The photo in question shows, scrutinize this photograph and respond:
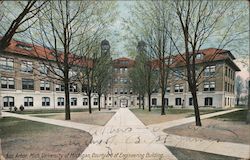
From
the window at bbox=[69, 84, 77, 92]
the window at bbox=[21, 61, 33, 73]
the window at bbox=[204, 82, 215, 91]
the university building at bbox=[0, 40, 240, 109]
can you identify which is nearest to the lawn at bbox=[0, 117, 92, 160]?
the university building at bbox=[0, 40, 240, 109]

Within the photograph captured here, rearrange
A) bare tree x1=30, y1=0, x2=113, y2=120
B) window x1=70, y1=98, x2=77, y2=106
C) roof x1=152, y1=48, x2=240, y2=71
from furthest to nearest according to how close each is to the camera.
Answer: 1. window x1=70, y1=98, x2=77, y2=106
2. roof x1=152, y1=48, x2=240, y2=71
3. bare tree x1=30, y1=0, x2=113, y2=120

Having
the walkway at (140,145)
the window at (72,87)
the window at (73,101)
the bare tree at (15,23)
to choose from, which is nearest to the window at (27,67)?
the bare tree at (15,23)

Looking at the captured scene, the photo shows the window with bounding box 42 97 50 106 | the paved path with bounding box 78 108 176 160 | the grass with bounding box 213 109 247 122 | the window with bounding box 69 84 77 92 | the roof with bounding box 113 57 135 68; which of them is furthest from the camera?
the grass with bounding box 213 109 247 122

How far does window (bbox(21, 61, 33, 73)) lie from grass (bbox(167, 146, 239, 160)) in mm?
3170

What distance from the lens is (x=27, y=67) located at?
3553mm

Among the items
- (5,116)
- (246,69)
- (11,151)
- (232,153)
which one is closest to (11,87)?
(5,116)

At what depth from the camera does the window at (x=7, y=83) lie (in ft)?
9.02

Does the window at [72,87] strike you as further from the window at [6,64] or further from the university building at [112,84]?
the window at [6,64]

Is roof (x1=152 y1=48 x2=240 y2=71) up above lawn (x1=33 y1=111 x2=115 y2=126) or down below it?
above

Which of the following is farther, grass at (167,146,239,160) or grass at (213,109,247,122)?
grass at (213,109,247,122)

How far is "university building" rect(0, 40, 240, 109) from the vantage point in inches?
118

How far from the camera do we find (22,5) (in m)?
3.09

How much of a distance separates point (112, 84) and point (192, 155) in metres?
2.06

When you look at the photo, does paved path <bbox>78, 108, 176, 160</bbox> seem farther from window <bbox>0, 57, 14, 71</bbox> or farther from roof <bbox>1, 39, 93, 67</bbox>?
roof <bbox>1, 39, 93, 67</bbox>
